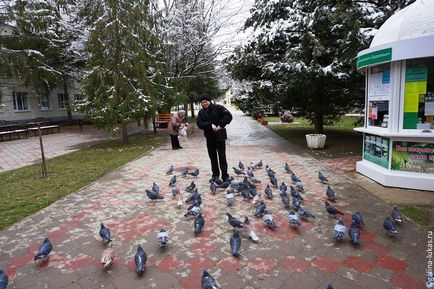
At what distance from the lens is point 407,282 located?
3.07m

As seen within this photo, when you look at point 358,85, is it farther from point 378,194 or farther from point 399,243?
point 399,243

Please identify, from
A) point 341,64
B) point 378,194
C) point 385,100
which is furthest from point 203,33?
point 378,194

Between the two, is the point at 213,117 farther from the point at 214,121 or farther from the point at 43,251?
the point at 43,251

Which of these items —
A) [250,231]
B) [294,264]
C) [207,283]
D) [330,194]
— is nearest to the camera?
[207,283]

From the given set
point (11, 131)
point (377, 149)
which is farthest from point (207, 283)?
point (11, 131)

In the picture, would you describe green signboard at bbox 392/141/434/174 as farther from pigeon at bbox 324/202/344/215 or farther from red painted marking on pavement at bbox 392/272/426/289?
red painted marking on pavement at bbox 392/272/426/289

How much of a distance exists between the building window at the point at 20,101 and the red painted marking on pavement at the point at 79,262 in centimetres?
2535

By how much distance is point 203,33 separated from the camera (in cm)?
1741

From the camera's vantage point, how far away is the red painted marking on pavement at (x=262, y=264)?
338 cm

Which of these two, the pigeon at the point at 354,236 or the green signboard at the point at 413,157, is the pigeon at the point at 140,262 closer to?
the pigeon at the point at 354,236

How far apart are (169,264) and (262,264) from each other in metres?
1.09

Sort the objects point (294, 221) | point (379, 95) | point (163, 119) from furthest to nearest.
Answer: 1. point (163, 119)
2. point (379, 95)
3. point (294, 221)

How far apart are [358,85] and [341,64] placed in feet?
4.34

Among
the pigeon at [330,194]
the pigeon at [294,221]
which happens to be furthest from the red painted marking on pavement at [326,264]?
the pigeon at [330,194]
